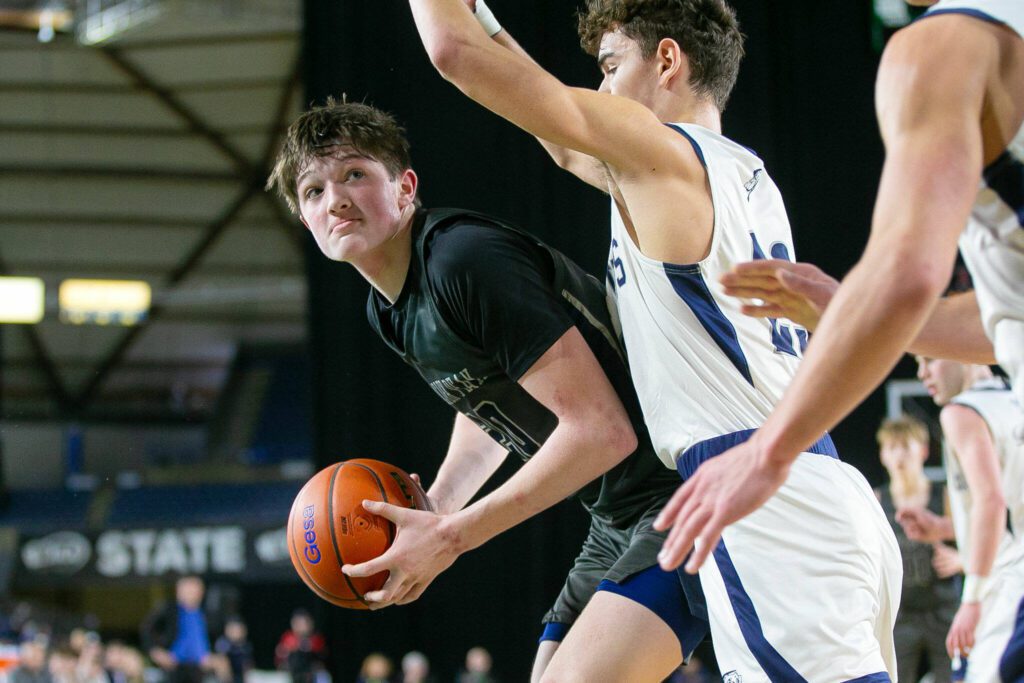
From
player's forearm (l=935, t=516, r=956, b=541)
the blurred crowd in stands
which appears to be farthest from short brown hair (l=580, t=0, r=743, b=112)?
the blurred crowd in stands

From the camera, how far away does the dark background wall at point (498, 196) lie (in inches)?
326

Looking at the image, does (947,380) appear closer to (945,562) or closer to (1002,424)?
(1002,424)

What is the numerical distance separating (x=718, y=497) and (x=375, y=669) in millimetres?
7378

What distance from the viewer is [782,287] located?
66.5 inches

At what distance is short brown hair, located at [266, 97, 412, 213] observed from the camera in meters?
2.85

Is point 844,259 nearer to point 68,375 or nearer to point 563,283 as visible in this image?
point 563,283

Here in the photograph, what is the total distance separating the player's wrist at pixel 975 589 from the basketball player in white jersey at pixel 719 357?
88.8 inches

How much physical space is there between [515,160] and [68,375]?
1872 cm

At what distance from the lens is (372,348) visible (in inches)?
334

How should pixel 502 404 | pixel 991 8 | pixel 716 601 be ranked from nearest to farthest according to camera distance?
pixel 991 8
pixel 716 601
pixel 502 404

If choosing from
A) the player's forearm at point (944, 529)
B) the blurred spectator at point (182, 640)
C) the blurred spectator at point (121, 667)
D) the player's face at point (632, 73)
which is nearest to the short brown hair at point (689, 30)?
the player's face at point (632, 73)

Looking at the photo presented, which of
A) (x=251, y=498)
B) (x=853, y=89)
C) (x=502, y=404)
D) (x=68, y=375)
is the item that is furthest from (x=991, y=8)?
(x=68, y=375)

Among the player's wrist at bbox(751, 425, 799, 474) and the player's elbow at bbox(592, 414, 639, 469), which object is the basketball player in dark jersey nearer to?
the player's elbow at bbox(592, 414, 639, 469)

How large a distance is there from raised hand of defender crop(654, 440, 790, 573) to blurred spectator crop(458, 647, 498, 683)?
7220 mm
